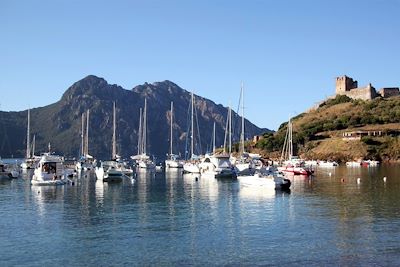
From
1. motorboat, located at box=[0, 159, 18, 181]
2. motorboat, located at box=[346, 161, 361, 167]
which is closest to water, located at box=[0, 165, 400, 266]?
motorboat, located at box=[0, 159, 18, 181]

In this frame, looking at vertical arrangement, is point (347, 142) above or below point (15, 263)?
above

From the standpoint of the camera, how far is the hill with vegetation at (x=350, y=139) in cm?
16550

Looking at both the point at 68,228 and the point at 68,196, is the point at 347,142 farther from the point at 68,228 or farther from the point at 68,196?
the point at 68,228

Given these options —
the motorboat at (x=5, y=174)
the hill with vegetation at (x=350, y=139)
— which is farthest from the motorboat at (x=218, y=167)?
the hill with vegetation at (x=350, y=139)

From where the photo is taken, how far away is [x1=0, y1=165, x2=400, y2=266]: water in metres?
28.4

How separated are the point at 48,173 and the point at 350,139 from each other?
402 ft

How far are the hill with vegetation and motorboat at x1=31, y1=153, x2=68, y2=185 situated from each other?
109940 mm

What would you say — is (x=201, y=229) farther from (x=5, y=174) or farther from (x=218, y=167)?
(x=5, y=174)

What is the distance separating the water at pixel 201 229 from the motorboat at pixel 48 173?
11.5m

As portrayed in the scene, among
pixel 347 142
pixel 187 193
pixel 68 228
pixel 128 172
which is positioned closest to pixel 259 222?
pixel 68 228

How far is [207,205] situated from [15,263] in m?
25.7

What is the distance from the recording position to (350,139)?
6845 inches

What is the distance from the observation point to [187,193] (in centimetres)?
6388

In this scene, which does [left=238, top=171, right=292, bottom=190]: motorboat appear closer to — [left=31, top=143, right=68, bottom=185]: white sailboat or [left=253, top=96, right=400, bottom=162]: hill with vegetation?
[left=31, top=143, right=68, bottom=185]: white sailboat
